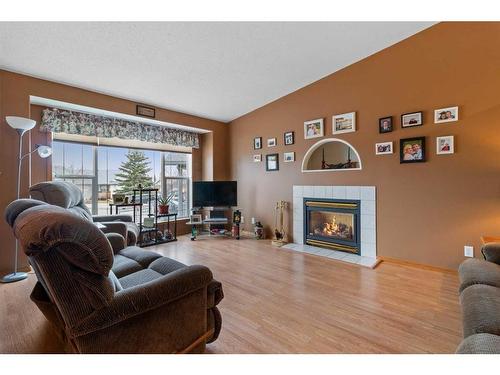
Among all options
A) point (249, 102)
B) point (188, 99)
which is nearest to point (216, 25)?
point (188, 99)

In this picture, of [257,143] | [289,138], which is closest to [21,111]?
[257,143]

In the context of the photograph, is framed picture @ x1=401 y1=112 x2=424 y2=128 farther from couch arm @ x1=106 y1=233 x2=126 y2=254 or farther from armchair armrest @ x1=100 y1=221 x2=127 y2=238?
armchair armrest @ x1=100 y1=221 x2=127 y2=238

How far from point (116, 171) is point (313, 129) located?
140 inches

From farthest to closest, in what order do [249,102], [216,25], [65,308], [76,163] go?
[249,102] → [76,163] → [216,25] → [65,308]

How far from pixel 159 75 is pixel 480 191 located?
165 inches

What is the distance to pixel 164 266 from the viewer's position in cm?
192

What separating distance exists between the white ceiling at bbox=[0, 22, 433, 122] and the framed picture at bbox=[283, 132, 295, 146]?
821mm

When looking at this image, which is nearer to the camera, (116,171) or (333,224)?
(333,224)

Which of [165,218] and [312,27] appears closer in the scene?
[312,27]

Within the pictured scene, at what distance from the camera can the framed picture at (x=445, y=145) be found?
294 centimetres

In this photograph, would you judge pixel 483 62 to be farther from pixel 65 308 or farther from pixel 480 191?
pixel 65 308

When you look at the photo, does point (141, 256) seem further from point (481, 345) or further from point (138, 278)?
point (481, 345)

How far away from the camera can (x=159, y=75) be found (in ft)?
10.8
